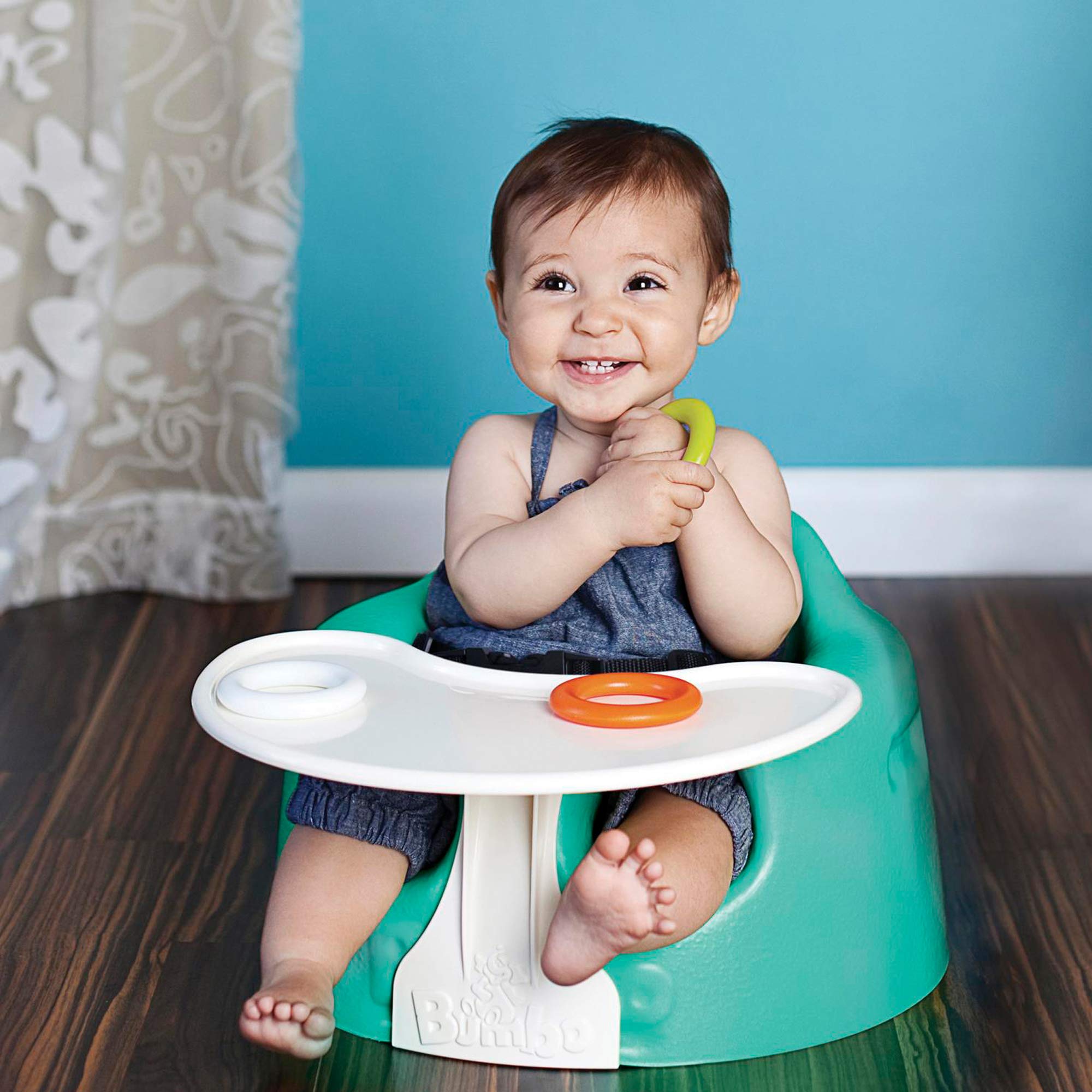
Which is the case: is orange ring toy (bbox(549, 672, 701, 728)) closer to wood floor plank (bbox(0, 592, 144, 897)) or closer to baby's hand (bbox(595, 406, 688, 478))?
baby's hand (bbox(595, 406, 688, 478))

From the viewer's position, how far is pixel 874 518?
1973mm

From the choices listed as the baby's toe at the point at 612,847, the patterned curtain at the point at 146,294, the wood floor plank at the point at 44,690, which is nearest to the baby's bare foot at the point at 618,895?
the baby's toe at the point at 612,847

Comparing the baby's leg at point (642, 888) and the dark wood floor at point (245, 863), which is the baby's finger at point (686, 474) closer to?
the baby's leg at point (642, 888)

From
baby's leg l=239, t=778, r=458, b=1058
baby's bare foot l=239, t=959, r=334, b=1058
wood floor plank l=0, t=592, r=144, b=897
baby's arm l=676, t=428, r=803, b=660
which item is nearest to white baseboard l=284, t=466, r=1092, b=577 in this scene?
wood floor plank l=0, t=592, r=144, b=897

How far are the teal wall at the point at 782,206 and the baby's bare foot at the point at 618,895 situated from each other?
3.40 feet

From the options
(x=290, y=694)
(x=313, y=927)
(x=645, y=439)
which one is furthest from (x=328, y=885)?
(x=645, y=439)

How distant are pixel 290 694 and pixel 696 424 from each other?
35 cm

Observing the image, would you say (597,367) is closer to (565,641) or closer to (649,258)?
(649,258)

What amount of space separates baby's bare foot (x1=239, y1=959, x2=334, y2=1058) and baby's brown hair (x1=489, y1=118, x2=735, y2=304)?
0.55m

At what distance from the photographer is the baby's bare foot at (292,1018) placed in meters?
0.93

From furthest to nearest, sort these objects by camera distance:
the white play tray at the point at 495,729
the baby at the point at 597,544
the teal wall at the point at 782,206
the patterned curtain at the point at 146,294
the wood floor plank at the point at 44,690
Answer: the teal wall at the point at 782,206 < the patterned curtain at the point at 146,294 < the wood floor plank at the point at 44,690 < the baby at the point at 597,544 < the white play tray at the point at 495,729

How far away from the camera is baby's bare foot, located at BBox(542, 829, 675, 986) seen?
0.92m

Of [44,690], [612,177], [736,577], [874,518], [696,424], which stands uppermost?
[612,177]

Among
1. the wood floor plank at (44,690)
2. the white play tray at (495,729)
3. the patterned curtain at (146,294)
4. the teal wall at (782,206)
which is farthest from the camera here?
the teal wall at (782,206)
